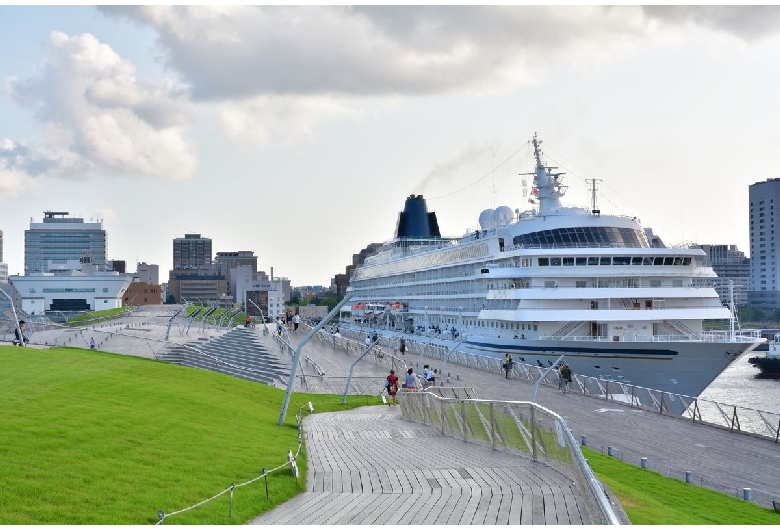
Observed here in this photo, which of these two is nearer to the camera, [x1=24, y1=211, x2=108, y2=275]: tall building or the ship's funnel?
the ship's funnel

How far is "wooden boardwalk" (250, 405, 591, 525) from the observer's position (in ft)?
37.9

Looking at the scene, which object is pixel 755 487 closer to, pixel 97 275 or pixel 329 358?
pixel 329 358

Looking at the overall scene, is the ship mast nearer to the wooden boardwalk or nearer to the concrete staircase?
the concrete staircase

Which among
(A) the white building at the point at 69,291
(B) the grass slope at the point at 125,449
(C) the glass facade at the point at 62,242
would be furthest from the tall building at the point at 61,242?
(B) the grass slope at the point at 125,449

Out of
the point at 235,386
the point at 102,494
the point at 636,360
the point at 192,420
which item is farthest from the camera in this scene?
the point at 636,360

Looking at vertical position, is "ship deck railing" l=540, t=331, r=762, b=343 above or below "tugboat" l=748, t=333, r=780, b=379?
above

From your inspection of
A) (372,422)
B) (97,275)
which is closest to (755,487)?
(372,422)

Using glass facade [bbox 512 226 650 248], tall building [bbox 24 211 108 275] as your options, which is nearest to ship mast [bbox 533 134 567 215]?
glass facade [bbox 512 226 650 248]

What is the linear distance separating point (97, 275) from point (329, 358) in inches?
2999

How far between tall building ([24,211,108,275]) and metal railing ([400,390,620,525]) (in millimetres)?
160594

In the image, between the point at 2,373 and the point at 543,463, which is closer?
the point at 543,463

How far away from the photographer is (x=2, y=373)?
73.2 feet

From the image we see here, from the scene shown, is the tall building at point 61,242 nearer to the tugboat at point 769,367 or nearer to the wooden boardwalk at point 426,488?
the tugboat at point 769,367

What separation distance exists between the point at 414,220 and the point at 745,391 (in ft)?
130
